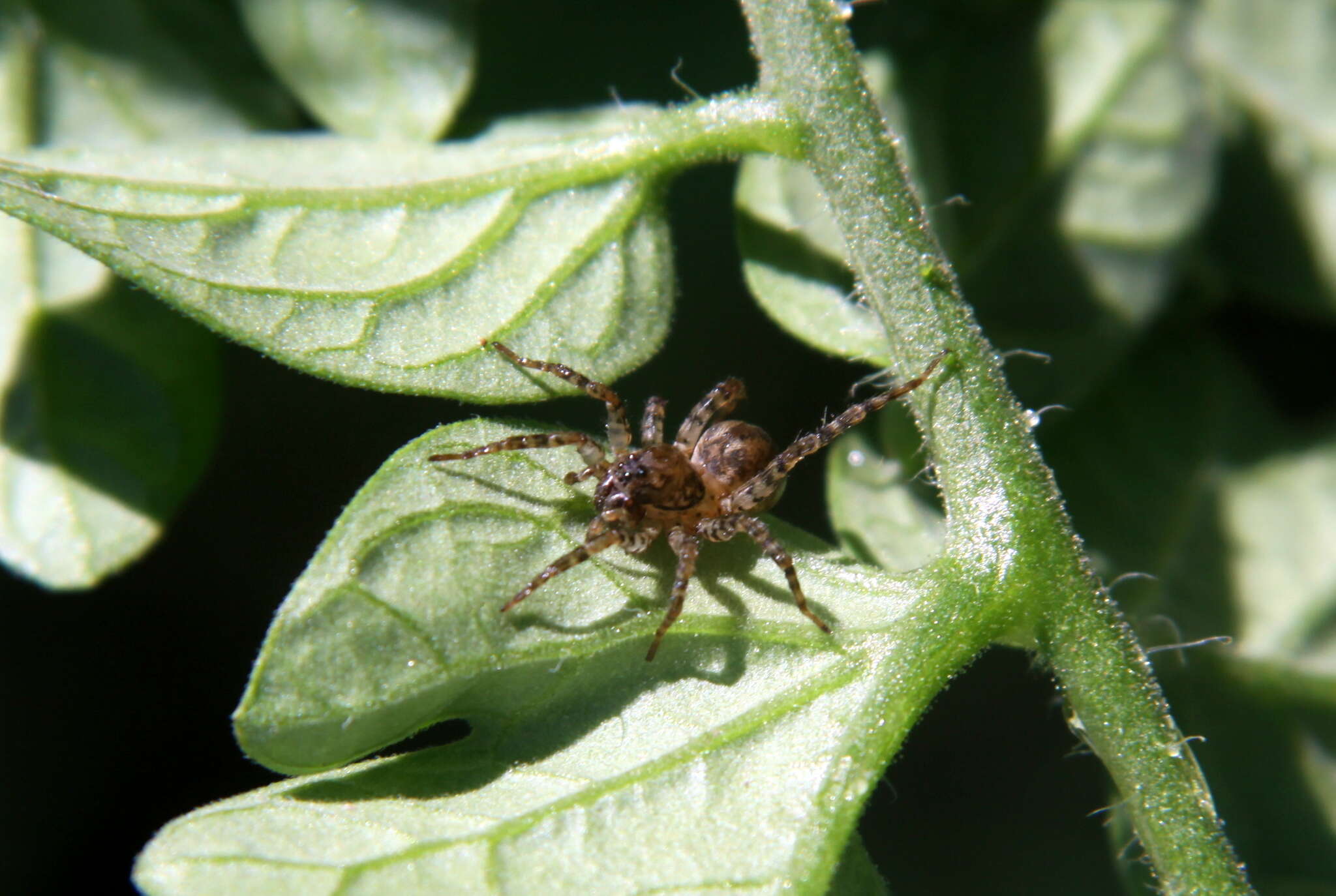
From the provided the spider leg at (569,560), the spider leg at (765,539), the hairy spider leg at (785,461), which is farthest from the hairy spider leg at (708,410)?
the spider leg at (569,560)

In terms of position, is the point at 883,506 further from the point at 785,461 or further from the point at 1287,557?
the point at 1287,557

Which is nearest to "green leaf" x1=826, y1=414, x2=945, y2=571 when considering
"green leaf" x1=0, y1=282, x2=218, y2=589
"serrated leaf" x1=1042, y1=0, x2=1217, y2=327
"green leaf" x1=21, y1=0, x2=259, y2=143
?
"serrated leaf" x1=1042, y1=0, x2=1217, y2=327

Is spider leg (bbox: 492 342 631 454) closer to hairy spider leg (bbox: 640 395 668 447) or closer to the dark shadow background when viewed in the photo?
hairy spider leg (bbox: 640 395 668 447)

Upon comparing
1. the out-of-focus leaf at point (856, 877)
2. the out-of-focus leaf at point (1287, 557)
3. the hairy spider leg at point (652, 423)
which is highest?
the hairy spider leg at point (652, 423)

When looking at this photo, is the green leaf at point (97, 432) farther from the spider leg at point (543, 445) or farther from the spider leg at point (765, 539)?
the spider leg at point (765, 539)

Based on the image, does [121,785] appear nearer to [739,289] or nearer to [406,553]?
[406,553]

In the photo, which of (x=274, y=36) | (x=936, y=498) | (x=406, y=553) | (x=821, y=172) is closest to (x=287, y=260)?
(x=406, y=553)
